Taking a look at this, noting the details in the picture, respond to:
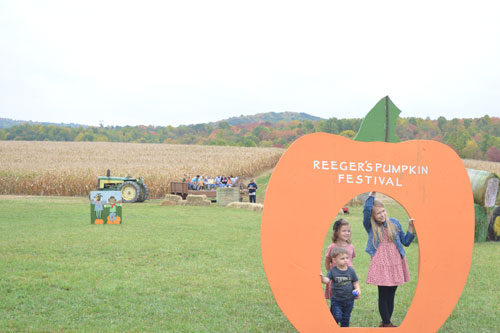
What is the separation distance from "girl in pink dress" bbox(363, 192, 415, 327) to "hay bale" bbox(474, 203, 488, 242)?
26.2 ft

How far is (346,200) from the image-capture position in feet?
16.5

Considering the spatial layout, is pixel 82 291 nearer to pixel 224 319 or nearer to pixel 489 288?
pixel 224 319

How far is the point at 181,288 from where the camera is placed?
7367 mm

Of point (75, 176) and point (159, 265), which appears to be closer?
point (159, 265)

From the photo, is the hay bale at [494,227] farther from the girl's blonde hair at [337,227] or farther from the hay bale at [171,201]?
the hay bale at [171,201]

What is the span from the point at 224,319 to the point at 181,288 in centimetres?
158

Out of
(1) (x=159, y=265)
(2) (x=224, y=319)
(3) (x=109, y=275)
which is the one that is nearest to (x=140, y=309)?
(2) (x=224, y=319)

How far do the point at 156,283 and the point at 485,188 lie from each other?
8575 mm

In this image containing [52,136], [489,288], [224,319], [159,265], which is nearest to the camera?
[224,319]

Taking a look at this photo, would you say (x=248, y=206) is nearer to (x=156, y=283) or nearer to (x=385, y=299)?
(x=156, y=283)

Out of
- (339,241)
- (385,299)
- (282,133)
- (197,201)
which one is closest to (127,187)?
(197,201)

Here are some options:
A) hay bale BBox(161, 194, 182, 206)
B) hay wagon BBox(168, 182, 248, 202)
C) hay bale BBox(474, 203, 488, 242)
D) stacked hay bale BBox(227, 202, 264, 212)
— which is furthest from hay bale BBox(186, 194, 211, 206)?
hay bale BBox(474, 203, 488, 242)

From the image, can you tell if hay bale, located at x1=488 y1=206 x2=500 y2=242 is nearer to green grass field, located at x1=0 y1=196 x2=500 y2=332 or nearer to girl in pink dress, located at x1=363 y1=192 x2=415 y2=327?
green grass field, located at x1=0 y1=196 x2=500 y2=332

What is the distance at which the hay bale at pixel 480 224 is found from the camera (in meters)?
12.3
